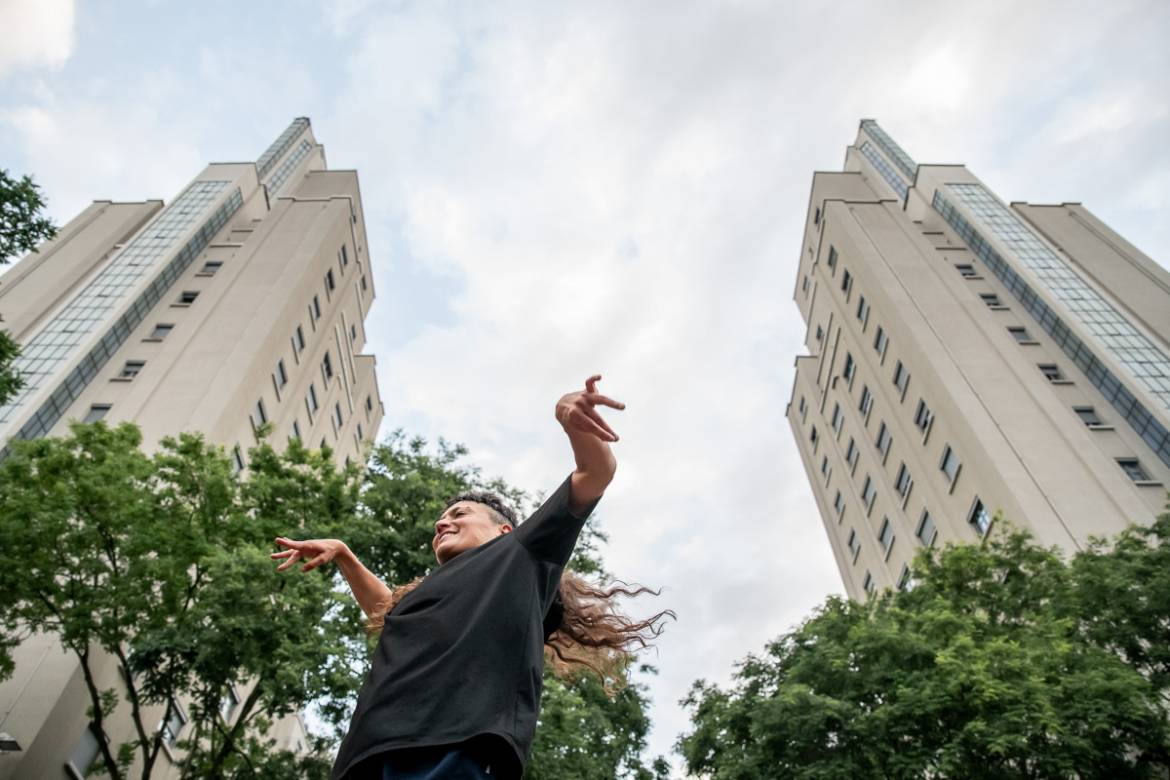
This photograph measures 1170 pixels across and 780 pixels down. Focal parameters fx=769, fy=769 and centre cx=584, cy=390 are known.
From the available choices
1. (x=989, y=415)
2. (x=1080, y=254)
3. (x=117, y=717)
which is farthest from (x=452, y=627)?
(x=1080, y=254)

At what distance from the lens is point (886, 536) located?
34094mm

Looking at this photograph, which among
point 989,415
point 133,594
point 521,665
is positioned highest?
point 989,415

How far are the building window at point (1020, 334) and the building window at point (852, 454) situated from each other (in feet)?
29.6

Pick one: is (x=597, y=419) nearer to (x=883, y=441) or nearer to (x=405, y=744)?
(x=405, y=744)

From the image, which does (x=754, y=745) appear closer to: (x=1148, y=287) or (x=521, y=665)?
(x=521, y=665)

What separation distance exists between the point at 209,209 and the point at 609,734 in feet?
110

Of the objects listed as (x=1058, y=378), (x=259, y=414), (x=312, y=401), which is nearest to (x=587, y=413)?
(x=259, y=414)

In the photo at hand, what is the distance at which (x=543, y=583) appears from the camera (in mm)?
2684

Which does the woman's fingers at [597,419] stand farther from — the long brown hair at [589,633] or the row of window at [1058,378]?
Answer: the row of window at [1058,378]

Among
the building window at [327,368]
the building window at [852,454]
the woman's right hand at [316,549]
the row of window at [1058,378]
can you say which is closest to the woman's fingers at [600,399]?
the woman's right hand at [316,549]

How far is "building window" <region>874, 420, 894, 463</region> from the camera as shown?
34156 mm

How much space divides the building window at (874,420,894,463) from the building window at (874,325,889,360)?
323 cm

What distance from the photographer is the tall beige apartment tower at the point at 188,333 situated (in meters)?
17.7

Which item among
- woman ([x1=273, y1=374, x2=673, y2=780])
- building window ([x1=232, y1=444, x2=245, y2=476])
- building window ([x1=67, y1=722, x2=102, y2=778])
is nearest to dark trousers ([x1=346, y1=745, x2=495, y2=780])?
woman ([x1=273, y1=374, x2=673, y2=780])
